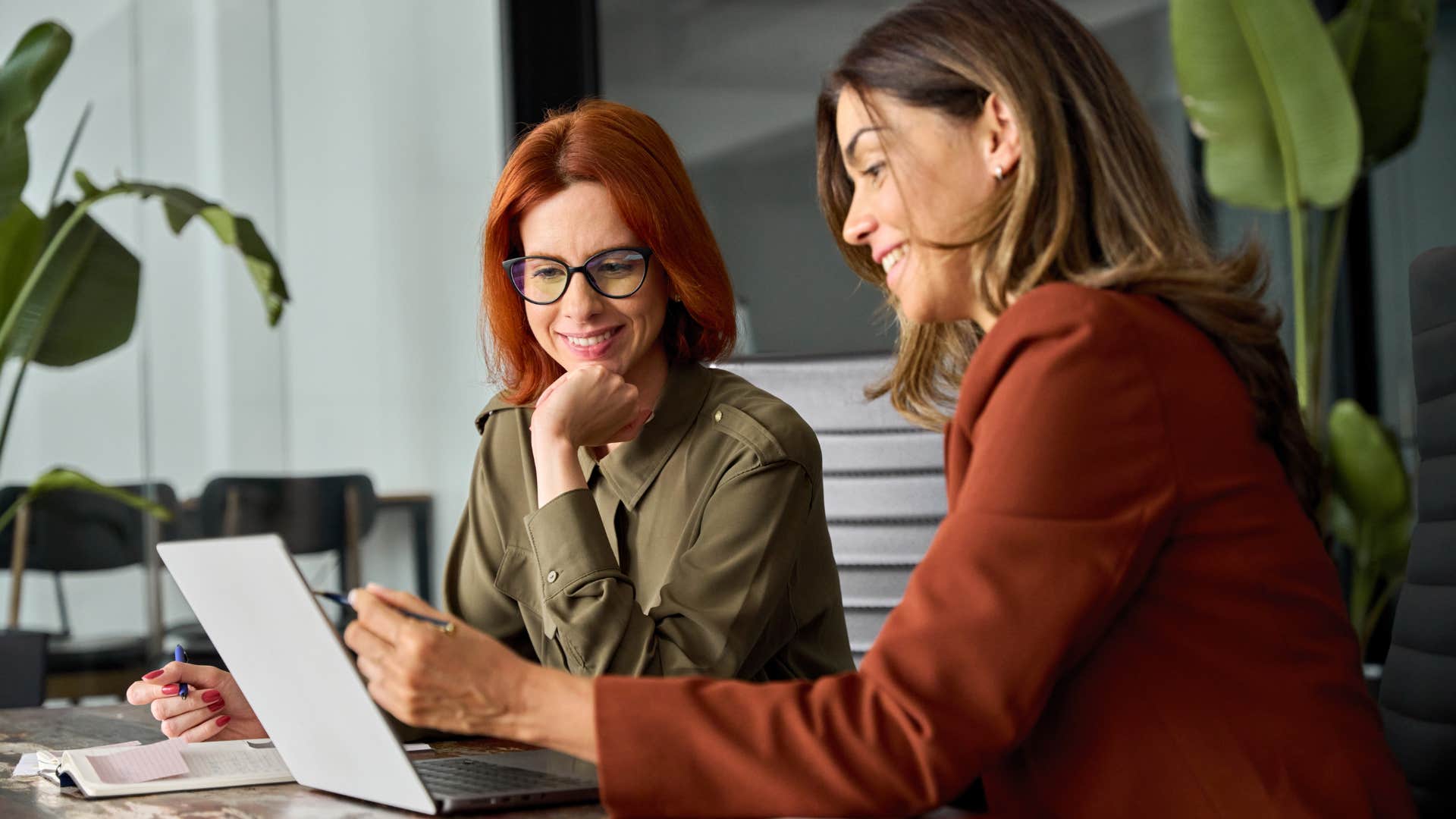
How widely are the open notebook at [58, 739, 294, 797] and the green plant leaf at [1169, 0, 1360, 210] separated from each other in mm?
2199

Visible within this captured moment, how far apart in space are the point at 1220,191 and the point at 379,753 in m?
2.35

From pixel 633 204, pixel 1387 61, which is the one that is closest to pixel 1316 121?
pixel 1387 61

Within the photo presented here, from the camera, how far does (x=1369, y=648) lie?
11.7 feet

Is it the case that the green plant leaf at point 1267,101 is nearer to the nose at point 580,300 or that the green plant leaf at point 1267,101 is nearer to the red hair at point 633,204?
the red hair at point 633,204

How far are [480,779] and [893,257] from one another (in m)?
0.46

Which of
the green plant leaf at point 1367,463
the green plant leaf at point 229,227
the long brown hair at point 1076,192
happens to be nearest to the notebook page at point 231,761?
the long brown hair at point 1076,192

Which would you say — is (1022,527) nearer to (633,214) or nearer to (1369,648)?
(633,214)

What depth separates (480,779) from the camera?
0.99m

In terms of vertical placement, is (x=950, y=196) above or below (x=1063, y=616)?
above

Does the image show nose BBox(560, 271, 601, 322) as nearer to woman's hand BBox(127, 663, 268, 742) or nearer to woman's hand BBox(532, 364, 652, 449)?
woman's hand BBox(532, 364, 652, 449)

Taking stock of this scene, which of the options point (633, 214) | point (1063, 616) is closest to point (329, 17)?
point (633, 214)

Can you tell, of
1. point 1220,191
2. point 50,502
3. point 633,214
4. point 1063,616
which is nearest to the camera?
point 1063,616

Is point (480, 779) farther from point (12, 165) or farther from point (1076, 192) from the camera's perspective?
point (12, 165)

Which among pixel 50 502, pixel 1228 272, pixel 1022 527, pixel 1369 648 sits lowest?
pixel 1369 648
